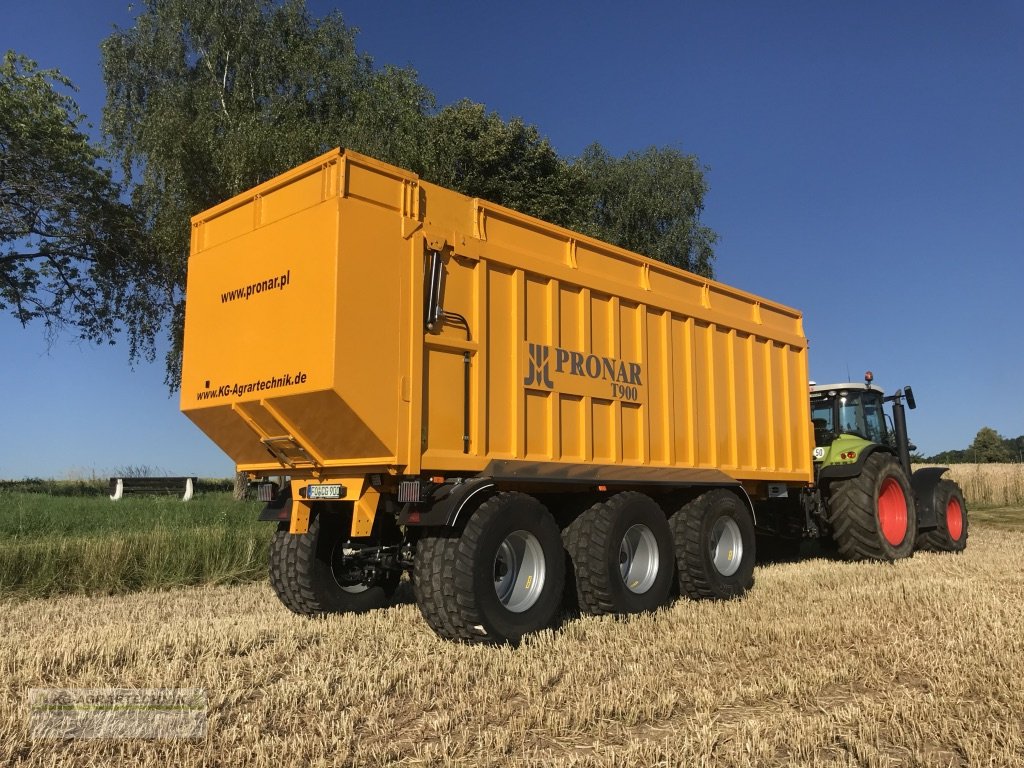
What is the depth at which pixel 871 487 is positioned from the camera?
30.7 feet

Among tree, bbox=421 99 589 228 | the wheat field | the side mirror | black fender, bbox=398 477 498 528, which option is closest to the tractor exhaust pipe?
the side mirror

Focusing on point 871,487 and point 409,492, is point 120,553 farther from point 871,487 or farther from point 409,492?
point 871,487

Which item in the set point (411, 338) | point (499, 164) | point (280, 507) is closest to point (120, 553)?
point (280, 507)

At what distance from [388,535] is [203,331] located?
A: 2.16 meters

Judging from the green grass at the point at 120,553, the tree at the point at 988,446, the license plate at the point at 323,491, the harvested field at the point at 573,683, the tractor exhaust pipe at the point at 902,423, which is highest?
the tree at the point at 988,446

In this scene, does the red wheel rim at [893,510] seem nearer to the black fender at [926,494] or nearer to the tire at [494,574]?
the black fender at [926,494]

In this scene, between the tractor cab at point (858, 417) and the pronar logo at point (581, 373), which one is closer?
the pronar logo at point (581, 373)

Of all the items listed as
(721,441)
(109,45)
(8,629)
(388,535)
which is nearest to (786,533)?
(721,441)

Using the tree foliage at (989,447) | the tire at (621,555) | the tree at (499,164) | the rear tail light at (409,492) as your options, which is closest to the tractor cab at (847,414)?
the tire at (621,555)

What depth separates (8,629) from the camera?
19.1 feet

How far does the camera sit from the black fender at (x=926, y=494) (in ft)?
34.5

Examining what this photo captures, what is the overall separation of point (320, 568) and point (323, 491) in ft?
3.38

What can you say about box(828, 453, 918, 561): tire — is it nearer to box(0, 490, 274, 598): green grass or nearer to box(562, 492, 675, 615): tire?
box(562, 492, 675, 615): tire

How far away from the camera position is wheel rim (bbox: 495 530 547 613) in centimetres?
532
